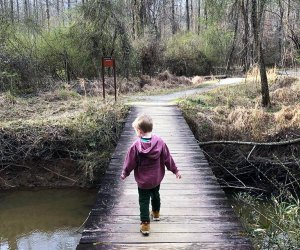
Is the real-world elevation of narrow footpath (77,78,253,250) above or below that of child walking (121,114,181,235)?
below

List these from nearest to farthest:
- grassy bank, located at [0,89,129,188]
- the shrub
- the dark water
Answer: the dark water, grassy bank, located at [0,89,129,188], the shrub

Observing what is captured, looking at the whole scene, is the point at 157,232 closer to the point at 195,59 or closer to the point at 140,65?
the point at 140,65

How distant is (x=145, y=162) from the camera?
13.5ft

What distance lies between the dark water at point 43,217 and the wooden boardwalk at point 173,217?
1929 mm

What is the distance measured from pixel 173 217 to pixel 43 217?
4.38 meters

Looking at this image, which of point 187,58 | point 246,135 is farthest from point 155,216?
point 187,58


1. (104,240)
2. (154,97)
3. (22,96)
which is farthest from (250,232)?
(22,96)

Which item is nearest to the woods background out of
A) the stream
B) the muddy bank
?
the muddy bank

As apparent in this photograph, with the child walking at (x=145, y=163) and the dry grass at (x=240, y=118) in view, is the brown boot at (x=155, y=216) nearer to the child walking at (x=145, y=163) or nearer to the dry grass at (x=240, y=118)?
the child walking at (x=145, y=163)

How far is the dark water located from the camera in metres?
7.08

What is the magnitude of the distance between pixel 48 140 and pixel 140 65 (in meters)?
10.8

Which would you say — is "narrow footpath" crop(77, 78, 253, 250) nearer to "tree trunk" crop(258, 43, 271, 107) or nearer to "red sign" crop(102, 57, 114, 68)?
"red sign" crop(102, 57, 114, 68)

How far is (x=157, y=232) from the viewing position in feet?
13.7

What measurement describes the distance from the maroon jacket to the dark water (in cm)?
332
